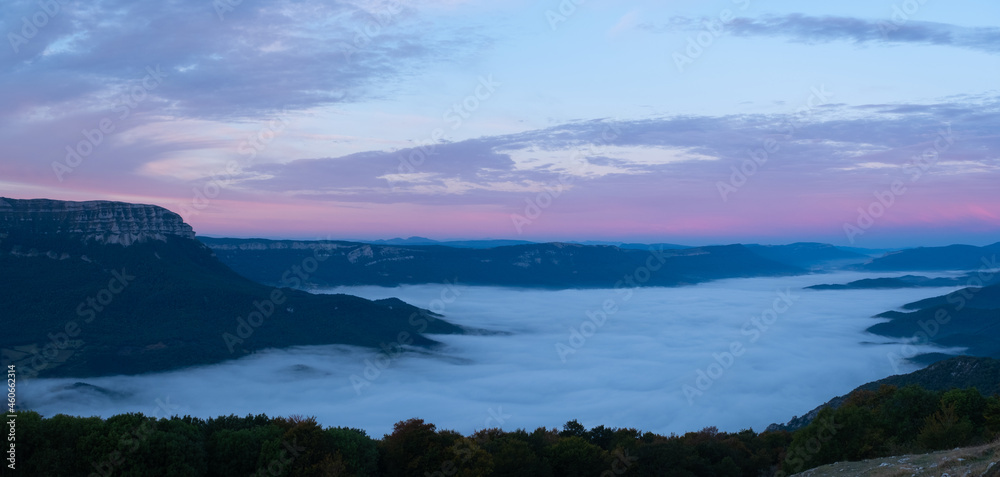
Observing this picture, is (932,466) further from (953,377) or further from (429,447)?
(953,377)

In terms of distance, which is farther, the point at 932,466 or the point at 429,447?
the point at 429,447

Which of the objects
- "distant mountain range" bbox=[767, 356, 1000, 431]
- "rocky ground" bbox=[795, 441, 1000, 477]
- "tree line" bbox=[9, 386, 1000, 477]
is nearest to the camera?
"rocky ground" bbox=[795, 441, 1000, 477]

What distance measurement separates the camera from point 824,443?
150 ft

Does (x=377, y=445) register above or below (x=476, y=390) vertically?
above

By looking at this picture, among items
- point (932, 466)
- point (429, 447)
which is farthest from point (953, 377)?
point (429, 447)

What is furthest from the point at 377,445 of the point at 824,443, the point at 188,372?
the point at 188,372

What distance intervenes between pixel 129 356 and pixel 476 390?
94.0 metres

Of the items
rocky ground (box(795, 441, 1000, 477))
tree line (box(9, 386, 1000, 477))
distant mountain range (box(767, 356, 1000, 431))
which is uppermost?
rocky ground (box(795, 441, 1000, 477))

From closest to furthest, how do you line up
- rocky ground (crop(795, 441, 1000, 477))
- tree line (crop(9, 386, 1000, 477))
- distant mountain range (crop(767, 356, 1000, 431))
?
rocky ground (crop(795, 441, 1000, 477)) < tree line (crop(9, 386, 1000, 477)) < distant mountain range (crop(767, 356, 1000, 431))

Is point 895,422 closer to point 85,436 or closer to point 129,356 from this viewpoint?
point 85,436

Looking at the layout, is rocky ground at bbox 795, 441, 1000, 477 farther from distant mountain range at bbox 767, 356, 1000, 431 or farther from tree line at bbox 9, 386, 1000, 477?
distant mountain range at bbox 767, 356, 1000, 431

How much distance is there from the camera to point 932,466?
25922 millimetres

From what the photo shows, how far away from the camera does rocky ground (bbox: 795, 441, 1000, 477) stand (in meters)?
21.6

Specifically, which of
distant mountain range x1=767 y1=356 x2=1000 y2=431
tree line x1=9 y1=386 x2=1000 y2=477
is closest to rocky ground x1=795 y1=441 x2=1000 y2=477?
tree line x1=9 y1=386 x2=1000 y2=477
